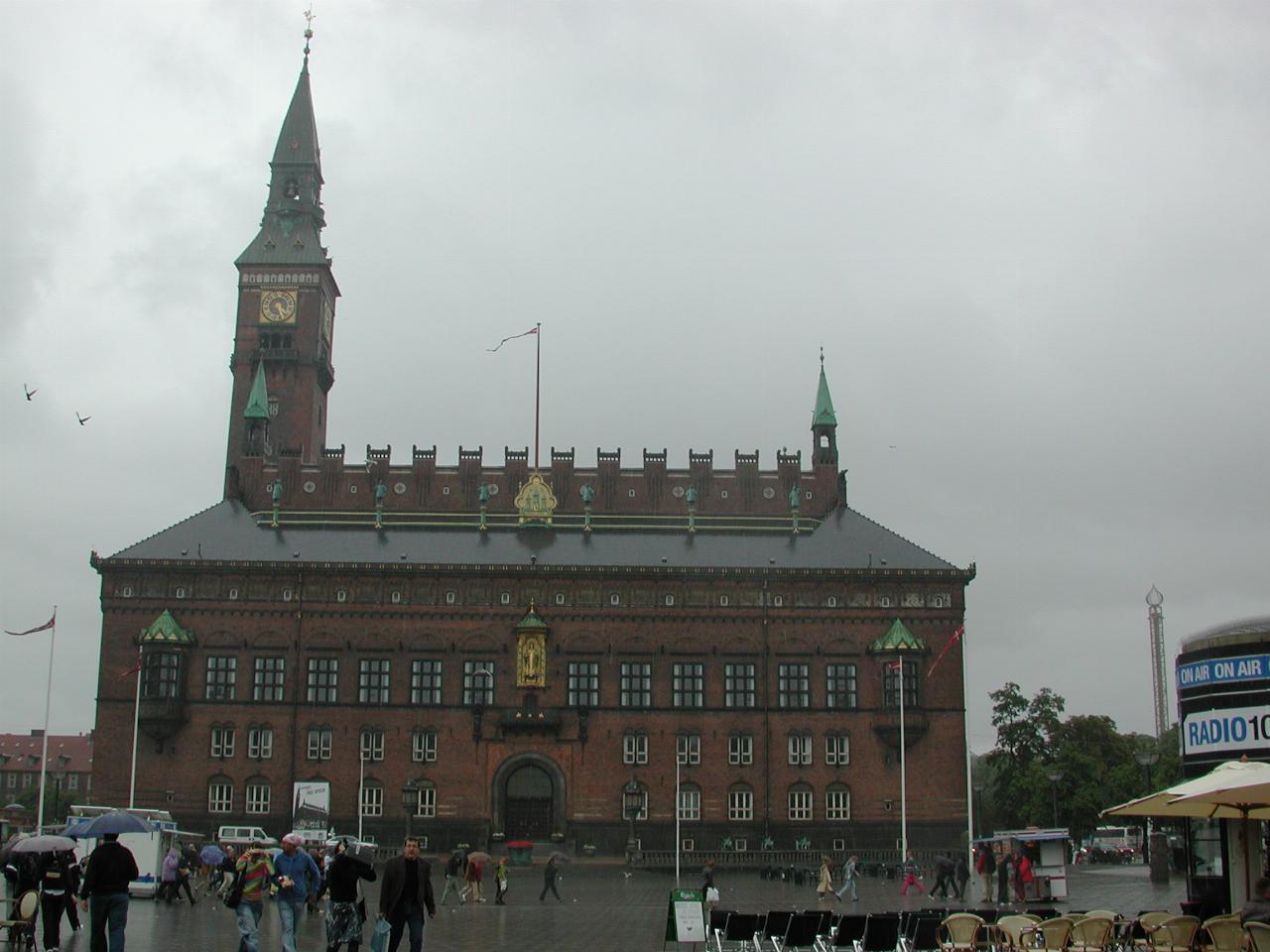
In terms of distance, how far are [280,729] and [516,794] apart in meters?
12.1

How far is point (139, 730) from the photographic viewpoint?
241ft

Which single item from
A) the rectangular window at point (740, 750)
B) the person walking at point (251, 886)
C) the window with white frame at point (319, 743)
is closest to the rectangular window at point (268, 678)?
the window with white frame at point (319, 743)

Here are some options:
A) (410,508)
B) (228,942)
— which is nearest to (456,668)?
(410,508)

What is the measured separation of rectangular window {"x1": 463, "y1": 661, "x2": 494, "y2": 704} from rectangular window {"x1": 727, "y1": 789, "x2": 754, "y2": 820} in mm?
12761

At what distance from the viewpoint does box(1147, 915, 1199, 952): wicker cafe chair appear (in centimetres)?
2103

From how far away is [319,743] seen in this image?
243 ft

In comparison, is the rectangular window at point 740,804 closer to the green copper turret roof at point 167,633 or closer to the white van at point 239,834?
the white van at point 239,834

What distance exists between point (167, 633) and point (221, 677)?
137 inches

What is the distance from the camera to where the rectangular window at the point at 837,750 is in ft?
243

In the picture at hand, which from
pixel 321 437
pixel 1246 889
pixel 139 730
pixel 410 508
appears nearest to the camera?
pixel 1246 889

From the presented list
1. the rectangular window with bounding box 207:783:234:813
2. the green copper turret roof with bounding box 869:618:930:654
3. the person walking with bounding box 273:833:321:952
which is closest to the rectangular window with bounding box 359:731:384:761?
the rectangular window with bounding box 207:783:234:813

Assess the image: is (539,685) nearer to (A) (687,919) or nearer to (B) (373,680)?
(B) (373,680)

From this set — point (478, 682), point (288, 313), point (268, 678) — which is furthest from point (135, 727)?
point (288, 313)

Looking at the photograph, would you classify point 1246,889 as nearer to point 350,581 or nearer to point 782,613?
point 782,613
